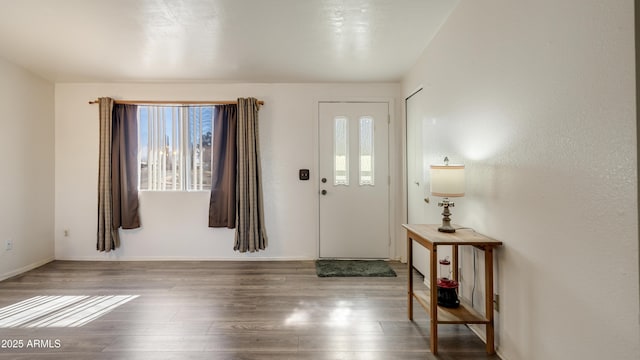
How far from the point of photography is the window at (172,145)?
154 inches

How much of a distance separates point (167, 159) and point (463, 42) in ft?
11.8

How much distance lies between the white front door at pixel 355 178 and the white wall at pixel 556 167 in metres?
1.74

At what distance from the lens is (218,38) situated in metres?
2.70

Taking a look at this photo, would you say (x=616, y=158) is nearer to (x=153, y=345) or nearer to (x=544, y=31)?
(x=544, y=31)

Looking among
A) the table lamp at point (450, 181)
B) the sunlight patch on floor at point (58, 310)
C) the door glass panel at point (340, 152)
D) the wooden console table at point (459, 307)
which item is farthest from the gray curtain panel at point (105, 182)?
the table lamp at point (450, 181)

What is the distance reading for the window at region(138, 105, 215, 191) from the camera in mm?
3906

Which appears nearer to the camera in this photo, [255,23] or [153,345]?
[153,345]

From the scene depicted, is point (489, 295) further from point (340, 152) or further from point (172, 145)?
point (172, 145)

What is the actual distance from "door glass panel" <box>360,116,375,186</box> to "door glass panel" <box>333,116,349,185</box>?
21cm

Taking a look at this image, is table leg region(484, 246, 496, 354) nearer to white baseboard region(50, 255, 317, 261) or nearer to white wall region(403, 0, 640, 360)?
white wall region(403, 0, 640, 360)

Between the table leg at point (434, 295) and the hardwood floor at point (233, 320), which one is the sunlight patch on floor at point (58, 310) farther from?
the table leg at point (434, 295)

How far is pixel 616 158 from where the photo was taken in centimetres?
110

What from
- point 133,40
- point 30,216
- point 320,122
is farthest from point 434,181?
point 30,216

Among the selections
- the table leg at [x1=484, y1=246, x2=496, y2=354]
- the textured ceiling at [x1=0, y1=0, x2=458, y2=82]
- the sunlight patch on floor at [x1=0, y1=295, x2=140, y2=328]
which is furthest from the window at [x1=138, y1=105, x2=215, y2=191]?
the table leg at [x1=484, y1=246, x2=496, y2=354]
